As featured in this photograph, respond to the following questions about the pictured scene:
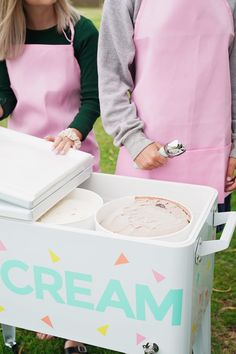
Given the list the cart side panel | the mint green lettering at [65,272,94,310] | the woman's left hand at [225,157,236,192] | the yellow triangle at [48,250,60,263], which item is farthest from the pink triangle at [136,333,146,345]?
the woman's left hand at [225,157,236,192]

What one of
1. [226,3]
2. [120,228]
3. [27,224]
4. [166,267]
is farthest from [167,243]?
[226,3]

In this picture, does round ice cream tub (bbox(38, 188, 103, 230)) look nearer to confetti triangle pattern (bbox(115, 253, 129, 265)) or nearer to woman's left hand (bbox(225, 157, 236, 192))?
confetti triangle pattern (bbox(115, 253, 129, 265))

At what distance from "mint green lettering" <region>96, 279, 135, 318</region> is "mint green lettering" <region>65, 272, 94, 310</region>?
3 cm

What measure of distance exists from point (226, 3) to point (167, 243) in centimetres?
67

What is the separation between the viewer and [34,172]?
1144mm

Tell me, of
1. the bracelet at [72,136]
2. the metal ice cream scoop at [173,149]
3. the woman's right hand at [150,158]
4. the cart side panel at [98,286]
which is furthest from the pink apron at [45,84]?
the cart side panel at [98,286]

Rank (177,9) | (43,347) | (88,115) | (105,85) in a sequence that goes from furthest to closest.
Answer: (43,347) < (88,115) < (105,85) < (177,9)

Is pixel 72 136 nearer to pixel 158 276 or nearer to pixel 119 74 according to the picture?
pixel 119 74

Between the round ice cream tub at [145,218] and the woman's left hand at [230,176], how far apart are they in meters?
0.33

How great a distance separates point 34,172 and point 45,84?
52cm

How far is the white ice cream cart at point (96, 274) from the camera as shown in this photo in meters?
0.96

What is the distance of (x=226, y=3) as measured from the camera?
4.18 ft

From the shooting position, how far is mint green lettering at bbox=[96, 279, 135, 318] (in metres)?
0.99

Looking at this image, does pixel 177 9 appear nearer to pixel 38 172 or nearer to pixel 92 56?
pixel 92 56
